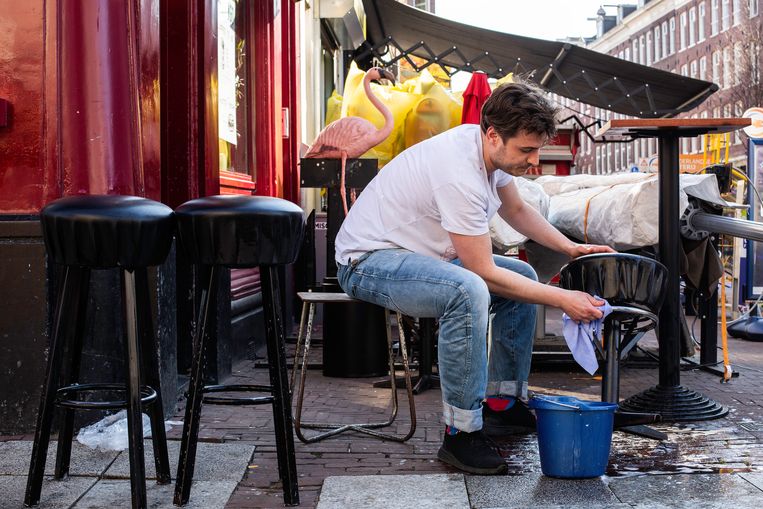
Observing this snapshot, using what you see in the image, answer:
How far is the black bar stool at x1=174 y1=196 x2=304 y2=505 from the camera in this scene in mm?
3221

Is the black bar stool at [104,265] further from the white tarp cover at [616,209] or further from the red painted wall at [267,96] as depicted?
the red painted wall at [267,96]

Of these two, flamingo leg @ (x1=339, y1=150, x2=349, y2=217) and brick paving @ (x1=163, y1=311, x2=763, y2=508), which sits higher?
flamingo leg @ (x1=339, y1=150, x2=349, y2=217)

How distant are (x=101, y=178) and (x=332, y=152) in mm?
2845

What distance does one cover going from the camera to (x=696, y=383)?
5.90m

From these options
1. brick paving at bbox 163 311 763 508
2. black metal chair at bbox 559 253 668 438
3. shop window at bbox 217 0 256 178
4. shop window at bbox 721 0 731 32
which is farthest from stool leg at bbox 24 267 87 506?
shop window at bbox 721 0 731 32

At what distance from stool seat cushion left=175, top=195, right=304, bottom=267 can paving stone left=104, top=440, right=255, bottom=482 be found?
0.90m

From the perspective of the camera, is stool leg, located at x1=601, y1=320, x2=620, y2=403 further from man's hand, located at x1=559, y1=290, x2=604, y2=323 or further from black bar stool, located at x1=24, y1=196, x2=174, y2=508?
black bar stool, located at x1=24, y1=196, x2=174, y2=508

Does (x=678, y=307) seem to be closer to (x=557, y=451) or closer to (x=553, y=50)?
(x=557, y=451)

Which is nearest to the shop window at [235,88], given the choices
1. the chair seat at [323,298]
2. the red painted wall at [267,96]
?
the red painted wall at [267,96]

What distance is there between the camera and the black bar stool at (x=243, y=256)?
3221 millimetres

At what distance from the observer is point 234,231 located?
322 centimetres

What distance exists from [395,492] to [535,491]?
19.7 inches

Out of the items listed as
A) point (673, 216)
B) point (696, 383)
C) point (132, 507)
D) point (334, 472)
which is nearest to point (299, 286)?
point (696, 383)

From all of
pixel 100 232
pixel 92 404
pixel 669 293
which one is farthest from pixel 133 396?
pixel 669 293
